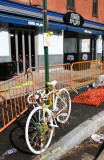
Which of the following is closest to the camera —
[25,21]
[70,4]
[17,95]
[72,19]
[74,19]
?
[17,95]

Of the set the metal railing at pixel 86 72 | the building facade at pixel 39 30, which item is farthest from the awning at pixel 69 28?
the metal railing at pixel 86 72

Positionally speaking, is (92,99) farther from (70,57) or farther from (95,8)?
(95,8)

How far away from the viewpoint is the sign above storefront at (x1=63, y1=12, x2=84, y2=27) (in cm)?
1189

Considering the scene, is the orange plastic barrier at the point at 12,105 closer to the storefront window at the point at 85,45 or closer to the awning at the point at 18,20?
the awning at the point at 18,20

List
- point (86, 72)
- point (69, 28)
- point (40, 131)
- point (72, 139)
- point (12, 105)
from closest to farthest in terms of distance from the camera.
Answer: point (40, 131) < point (72, 139) < point (12, 105) < point (86, 72) < point (69, 28)

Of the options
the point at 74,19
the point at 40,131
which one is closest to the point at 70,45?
the point at 74,19

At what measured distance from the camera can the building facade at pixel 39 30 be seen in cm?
912

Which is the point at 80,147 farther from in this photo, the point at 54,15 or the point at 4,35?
the point at 54,15

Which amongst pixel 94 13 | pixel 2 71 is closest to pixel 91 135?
pixel 2 71

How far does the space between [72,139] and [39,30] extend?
29.9 feet

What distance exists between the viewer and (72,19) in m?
12.3

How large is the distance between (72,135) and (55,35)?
1009 cm

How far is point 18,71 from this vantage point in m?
10.3

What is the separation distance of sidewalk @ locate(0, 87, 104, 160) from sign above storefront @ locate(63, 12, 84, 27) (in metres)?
8.90
